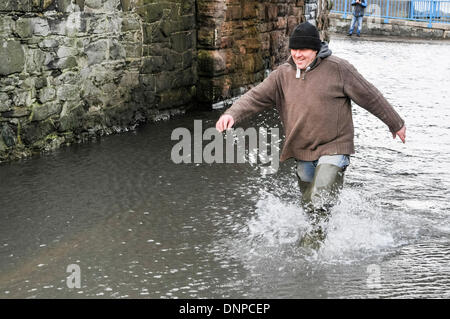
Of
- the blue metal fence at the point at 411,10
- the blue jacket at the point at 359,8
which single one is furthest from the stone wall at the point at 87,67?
the blue metal fence at the point at 411,10

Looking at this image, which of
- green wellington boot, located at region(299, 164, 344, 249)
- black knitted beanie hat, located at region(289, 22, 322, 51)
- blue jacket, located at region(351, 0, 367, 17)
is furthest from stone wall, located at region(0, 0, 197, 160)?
blue jacket, located at region(351, 0, 367, 17)

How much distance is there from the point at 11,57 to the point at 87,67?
1.17 meters

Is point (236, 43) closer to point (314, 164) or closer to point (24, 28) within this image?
point (24, 28)

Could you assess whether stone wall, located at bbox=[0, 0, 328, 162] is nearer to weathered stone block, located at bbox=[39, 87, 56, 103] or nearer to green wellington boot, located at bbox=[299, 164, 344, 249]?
weathered stone block, located at bbox=[39, 87, 56, 103]

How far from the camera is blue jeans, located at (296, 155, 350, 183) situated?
4559mm

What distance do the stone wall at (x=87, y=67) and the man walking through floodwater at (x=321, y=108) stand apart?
113 inches

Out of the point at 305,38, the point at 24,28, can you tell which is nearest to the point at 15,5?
the point at 24,28

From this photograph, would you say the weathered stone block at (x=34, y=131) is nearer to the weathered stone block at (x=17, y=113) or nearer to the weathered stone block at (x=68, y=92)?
the weathered stone block at (x=17, y=113)

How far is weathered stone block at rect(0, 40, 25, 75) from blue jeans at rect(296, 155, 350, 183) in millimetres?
3232

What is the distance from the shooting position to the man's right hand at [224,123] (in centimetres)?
461

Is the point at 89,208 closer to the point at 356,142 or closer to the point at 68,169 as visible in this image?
the point at 68,169

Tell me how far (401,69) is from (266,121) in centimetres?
644

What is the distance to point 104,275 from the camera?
413 centimetres

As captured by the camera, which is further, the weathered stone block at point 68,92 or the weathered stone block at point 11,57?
the weathered stone block at point 68,92
